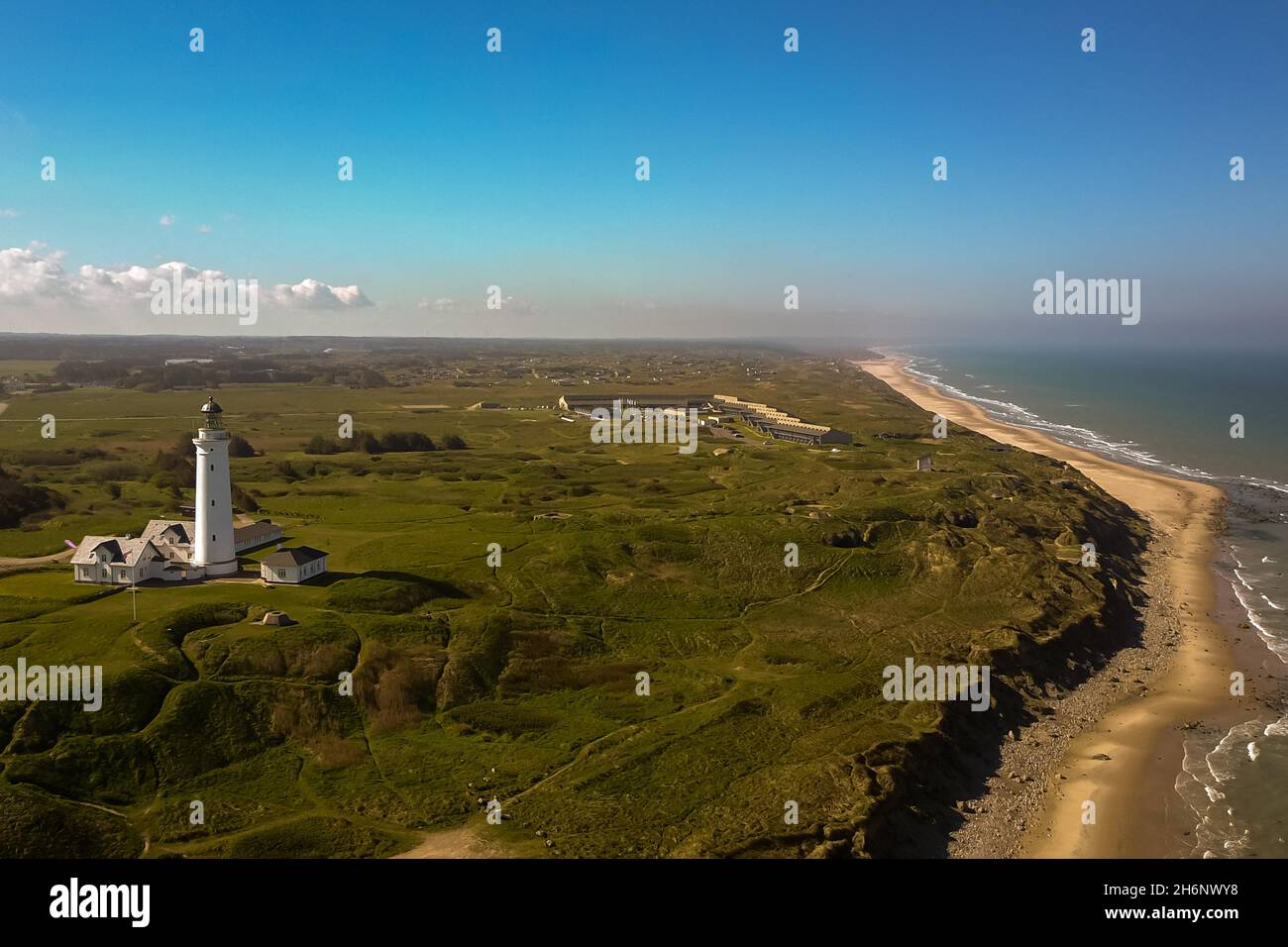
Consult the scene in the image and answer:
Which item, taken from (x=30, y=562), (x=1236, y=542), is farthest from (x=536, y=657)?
(x=1236, y=542)

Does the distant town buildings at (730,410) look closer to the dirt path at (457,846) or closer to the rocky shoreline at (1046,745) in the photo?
the rocky shoreline at (1046,745)

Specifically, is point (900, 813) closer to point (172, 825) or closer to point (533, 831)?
point (533, 831)

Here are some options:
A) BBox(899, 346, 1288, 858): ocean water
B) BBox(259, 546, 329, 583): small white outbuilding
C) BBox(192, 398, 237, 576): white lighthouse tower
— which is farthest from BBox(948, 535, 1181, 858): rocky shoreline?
BBox(192, 398, 237, 576): white lighthouse tower

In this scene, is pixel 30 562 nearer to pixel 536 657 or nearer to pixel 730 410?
pixel 536 657

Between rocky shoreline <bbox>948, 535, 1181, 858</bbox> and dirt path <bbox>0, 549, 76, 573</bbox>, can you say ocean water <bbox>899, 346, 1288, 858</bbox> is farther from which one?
dirt path <bbox>0, 549, 76, 573</bbox>

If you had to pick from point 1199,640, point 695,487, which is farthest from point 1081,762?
point 695,487

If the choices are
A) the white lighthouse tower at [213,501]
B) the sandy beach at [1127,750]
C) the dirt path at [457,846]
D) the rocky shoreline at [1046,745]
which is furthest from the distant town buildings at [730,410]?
the dirt path at [457,846]
